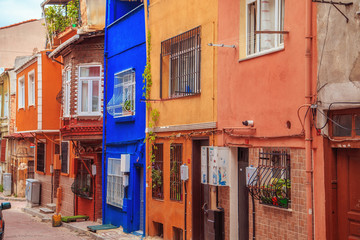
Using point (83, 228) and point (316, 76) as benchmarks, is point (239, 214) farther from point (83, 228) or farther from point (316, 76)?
point (83, 228)

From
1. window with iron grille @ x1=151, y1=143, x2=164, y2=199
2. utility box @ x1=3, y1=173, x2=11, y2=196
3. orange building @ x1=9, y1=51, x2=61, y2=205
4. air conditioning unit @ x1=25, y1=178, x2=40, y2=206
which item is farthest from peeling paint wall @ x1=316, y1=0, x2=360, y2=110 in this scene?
utility box @ x1=3, y1=173, x2=11, y2=196

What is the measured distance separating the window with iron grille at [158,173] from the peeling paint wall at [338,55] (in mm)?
6837

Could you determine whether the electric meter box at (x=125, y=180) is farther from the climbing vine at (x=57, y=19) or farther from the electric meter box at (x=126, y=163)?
the climbing vine at (x=57, y=19)

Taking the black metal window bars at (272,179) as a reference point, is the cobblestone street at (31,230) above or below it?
below

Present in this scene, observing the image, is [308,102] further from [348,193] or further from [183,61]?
[183,61]

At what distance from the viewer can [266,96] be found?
10.5 m

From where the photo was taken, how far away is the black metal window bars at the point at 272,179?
9867 millimetres

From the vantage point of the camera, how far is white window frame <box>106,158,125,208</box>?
1772 centimetres

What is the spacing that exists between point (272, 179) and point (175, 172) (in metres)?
4.47

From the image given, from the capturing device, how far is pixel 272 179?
10.2m

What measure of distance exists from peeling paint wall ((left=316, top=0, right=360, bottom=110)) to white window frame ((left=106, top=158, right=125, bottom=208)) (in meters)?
9.83

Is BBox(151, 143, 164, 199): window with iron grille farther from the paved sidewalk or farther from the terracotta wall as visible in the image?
the terracotta wall

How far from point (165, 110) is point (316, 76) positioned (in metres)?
6.34

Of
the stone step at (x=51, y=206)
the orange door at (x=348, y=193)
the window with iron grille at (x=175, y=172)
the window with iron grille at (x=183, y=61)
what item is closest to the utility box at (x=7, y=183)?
the stone step at (x=51, y=206)
